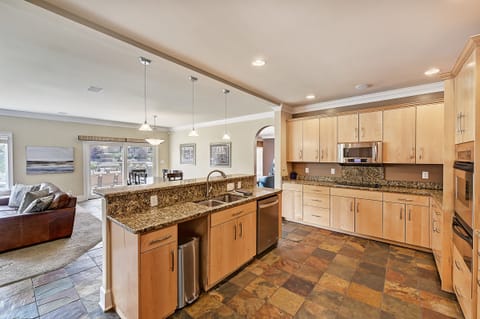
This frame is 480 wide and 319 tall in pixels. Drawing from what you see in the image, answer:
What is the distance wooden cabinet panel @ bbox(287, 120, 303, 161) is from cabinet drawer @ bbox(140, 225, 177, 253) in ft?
11.4

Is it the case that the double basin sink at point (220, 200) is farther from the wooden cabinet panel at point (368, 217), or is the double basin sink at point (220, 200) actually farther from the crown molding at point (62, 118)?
the crown molding at point (62, 118)

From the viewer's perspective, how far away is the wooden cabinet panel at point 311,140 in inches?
176

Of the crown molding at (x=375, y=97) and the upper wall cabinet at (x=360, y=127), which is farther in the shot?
the upper wall cabinet at (x=360, y=127)

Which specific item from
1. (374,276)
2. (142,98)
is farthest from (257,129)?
(374,276)

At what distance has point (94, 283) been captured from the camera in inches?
96.1

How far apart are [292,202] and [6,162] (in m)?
7.40

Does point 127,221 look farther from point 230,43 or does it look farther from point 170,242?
point 230,43

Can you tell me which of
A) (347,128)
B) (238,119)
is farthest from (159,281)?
(238,119)

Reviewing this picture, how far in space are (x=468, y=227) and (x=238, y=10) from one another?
2566 millimetres

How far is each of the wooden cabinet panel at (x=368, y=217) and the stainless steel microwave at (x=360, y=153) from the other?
2.38 ft

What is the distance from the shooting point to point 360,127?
3941mm

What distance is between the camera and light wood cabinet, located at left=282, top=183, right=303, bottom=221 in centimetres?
445

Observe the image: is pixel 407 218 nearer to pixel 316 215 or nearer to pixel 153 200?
pixel 316 215

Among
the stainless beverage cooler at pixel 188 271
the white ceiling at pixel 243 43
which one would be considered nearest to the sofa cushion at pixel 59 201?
the white ceiling at pixel 243 43
